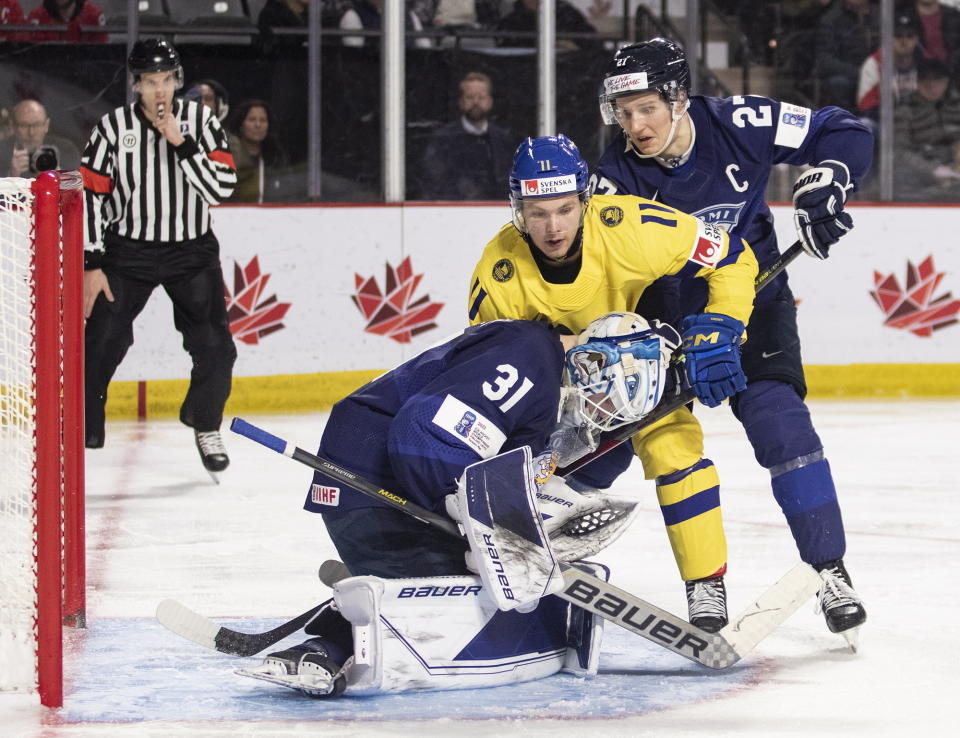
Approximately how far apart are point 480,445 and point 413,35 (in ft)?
13.3

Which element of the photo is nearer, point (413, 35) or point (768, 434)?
point (768, 434)

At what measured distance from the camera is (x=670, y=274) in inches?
103

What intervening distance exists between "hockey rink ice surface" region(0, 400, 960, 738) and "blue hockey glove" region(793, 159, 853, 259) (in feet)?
2.18

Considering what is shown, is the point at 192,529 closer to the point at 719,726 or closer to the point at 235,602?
the point at 235,602

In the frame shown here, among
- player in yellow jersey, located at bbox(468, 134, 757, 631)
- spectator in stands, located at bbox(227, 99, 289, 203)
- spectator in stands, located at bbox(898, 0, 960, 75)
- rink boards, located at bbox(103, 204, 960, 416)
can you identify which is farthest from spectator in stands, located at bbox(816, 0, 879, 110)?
player in yellow jersey, located at bbox(468, 134, 757, 631)

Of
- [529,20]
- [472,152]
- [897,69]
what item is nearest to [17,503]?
[472,152]

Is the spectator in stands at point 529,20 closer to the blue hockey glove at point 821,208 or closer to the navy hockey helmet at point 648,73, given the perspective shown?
the navy hockey helmet at point 648,73

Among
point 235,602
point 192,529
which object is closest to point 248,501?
point 192,529

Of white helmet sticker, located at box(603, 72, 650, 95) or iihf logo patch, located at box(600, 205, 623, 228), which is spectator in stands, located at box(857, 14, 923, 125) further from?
iihf logo patch, located at box(600, 205, 623, 228)

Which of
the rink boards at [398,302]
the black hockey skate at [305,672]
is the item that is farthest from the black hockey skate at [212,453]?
the black hockey skate at [305,672]

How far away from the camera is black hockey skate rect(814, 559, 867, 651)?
2.56 meters

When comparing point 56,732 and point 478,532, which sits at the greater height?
point 478,532

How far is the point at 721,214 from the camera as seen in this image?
2.91 meters

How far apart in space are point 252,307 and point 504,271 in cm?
325
